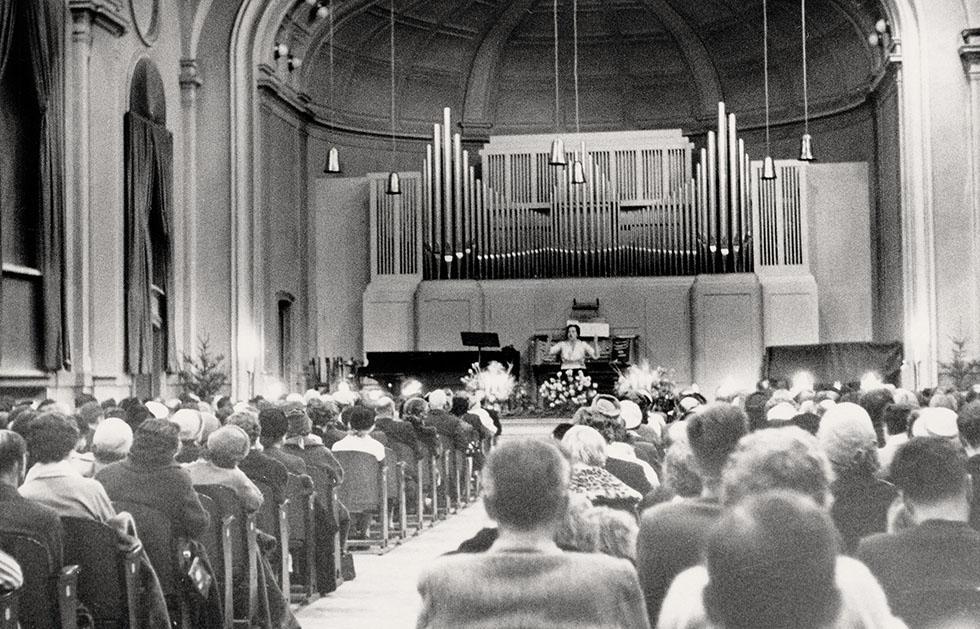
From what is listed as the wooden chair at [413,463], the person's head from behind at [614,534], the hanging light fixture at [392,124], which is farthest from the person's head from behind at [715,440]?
the hanging light fixture at [392,124]

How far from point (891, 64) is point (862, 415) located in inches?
542

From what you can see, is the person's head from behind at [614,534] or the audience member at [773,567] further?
the person's head from behind at [614,534]

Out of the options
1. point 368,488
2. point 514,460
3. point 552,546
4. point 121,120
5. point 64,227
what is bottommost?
point 368,488

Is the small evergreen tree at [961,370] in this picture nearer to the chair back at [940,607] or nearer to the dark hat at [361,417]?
the dark hat at [361,417]

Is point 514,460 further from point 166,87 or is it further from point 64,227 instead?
point 166,87

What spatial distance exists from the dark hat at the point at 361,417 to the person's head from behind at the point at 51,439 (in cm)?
385

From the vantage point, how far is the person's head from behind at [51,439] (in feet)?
16.1

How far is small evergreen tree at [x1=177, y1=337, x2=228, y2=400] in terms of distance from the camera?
15742mm

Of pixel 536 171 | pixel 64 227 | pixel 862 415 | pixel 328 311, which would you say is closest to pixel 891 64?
pixel 536 171

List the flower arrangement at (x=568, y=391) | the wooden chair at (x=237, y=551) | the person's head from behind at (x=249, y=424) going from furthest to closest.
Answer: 1. the flower arrangement at (x=568, y=391)
2. the person's head from behind at (x=249, y=424)
3. the wooden chair at (x=237, y=551)

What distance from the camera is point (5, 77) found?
39.1 feet

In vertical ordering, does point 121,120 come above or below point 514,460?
above

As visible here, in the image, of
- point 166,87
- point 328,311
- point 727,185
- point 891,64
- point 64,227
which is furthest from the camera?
point 328,311

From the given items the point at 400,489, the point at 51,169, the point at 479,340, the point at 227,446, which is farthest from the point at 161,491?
the point at 479,340
